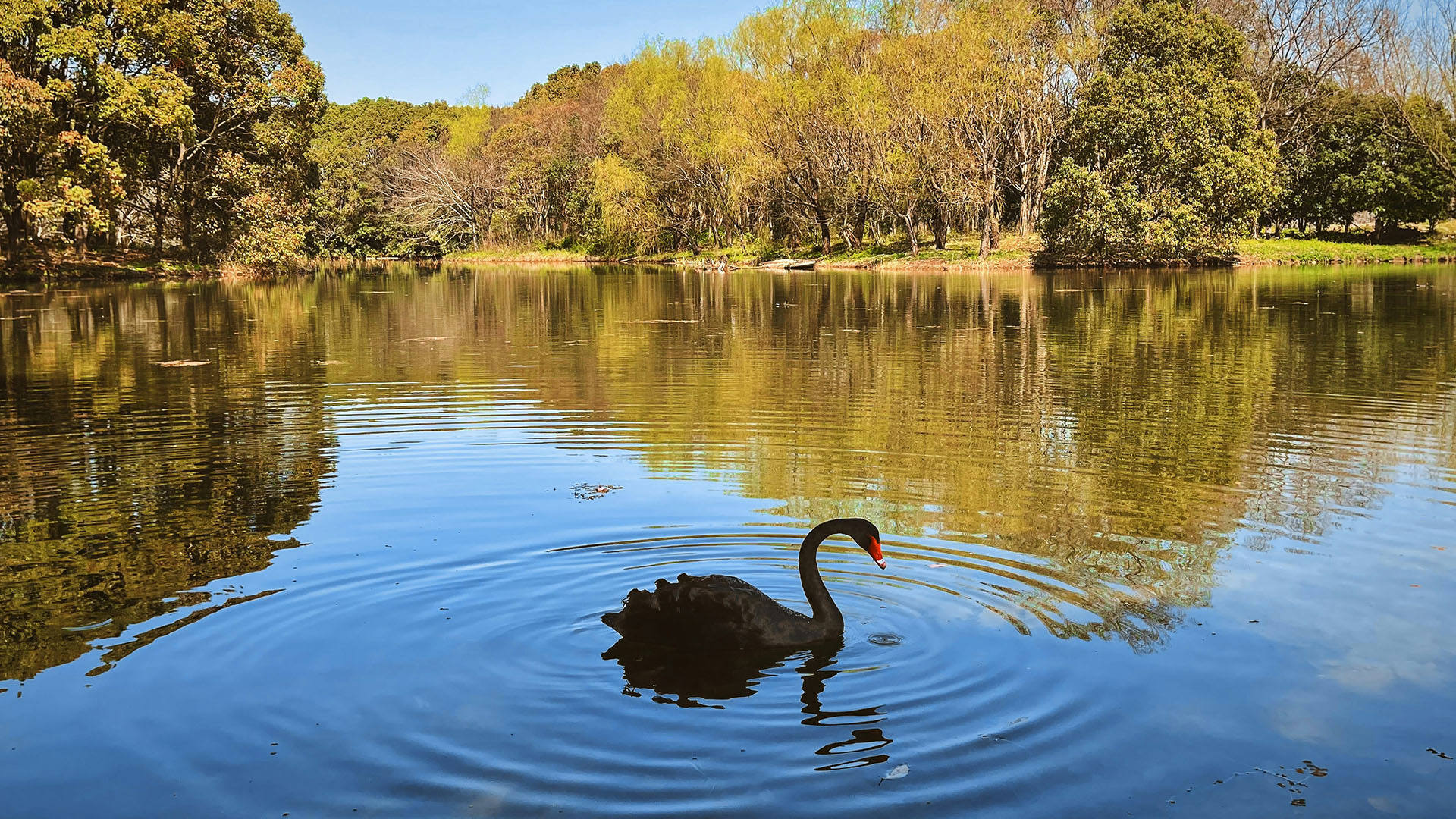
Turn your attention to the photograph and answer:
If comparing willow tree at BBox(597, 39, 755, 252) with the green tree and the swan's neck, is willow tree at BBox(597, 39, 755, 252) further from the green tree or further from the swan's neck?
the swan's neck

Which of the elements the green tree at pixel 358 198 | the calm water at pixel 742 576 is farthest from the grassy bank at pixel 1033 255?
the calm water at pixel 742 576

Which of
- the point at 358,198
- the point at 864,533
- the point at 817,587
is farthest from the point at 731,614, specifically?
the point at 358,198

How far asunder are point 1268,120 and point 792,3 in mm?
30543

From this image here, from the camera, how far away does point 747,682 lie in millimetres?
6434

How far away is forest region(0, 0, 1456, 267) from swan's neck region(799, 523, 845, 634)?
45751 millimetres

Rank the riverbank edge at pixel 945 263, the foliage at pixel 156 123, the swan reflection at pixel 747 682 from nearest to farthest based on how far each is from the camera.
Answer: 1. the swan reflection at pixel 747 682
2. the foliage at pixel 156 123
3. the riverbank edge at pixel 945 263

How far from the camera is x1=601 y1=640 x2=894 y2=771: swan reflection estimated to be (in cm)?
551

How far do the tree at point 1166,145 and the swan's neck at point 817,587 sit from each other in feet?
164

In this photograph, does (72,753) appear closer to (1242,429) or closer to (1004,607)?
(1004,607)

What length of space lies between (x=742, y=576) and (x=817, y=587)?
1428 mm

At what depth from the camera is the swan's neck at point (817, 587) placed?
22.5 feet

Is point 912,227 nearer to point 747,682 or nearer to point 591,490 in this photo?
point 591,490

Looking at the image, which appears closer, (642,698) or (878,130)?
(642,698)

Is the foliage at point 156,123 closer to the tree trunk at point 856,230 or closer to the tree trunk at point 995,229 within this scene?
the tree trunk at point 856,230
